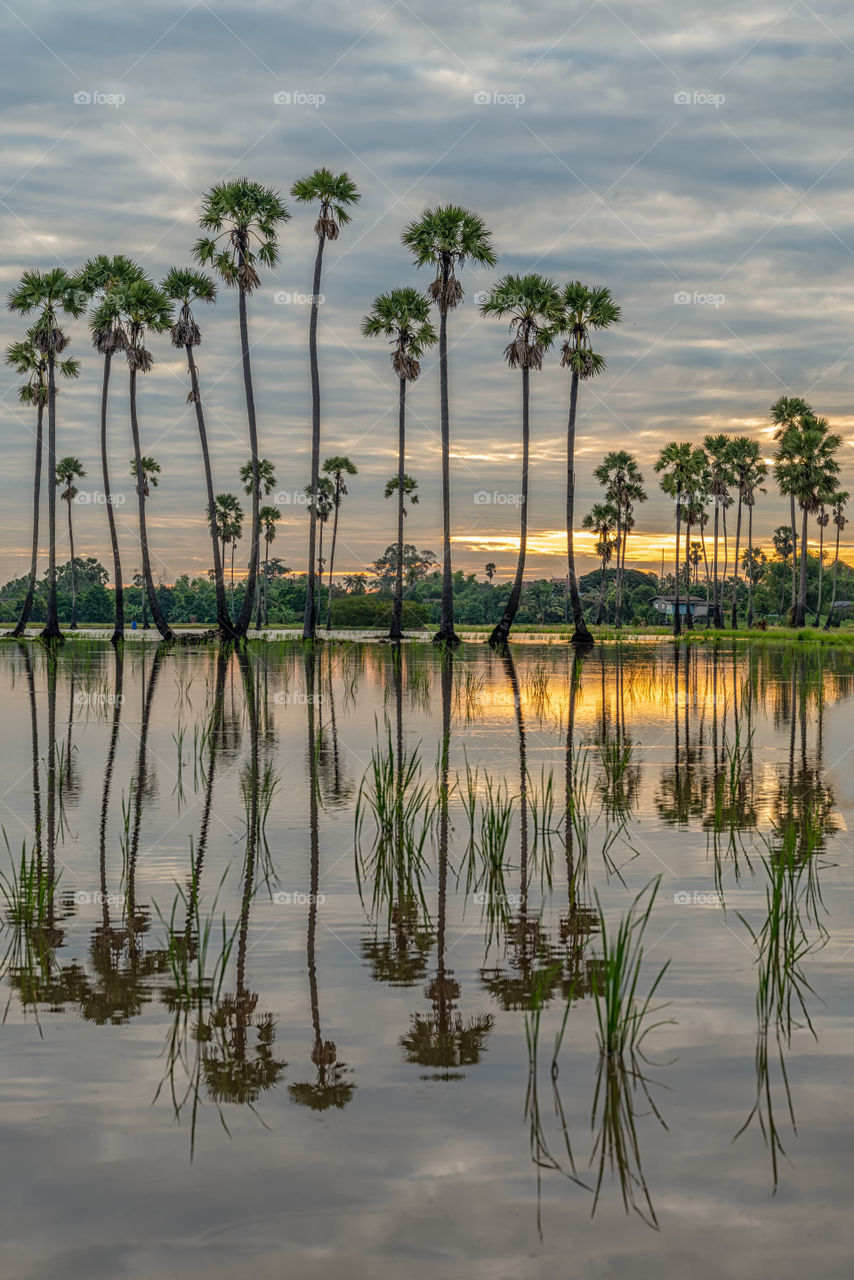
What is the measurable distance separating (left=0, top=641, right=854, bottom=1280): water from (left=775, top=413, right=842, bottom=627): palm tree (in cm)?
8406

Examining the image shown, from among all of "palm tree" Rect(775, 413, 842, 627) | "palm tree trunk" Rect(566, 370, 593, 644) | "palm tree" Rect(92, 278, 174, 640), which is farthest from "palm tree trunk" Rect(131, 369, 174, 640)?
"palm tree" Rect(775, 413, 842, 627)

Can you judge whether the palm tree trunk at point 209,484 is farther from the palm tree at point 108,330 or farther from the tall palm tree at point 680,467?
the tall palm tree at point 680,467

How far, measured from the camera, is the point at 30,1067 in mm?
5793

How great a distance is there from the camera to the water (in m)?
4.38

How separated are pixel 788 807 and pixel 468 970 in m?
7.04

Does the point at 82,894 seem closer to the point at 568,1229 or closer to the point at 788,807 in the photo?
the point at 568,1229

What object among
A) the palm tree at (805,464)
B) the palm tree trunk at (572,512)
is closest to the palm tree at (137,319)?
the palm tree trunk at (572,512)

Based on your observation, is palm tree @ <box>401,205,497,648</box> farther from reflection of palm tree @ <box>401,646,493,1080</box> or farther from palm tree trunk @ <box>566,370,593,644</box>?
reflection of palm tree @ <box>401,646,493,1080</box>

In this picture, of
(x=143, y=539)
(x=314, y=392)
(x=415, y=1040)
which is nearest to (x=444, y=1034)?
(x=415, y=1040)

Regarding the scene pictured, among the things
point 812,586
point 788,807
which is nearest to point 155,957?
point 788,807

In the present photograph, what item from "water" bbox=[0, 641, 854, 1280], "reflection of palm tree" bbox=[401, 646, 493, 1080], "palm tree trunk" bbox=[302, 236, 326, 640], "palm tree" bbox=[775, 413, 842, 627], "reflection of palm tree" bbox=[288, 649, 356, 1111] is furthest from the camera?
"palm tree" bbox=[775, 413, 842, 627]

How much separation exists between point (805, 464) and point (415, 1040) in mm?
94112

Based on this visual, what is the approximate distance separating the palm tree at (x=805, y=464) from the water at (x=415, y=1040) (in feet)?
276

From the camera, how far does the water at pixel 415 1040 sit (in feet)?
14.4
